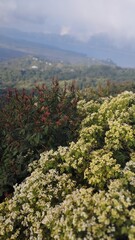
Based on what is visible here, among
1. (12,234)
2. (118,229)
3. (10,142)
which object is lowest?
(12,234)

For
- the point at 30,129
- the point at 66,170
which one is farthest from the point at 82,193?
the point at 30,129

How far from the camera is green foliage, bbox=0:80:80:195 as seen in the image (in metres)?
13.4

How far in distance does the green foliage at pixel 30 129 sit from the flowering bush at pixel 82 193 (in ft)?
2.99

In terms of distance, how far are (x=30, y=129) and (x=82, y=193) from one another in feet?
19.6

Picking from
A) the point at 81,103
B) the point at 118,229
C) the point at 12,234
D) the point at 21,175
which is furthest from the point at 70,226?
the point at 81,103

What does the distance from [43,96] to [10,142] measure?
10.3 feet

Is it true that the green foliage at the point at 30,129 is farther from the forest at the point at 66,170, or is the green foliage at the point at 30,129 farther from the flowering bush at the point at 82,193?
the flowering bush at the point at 82,193

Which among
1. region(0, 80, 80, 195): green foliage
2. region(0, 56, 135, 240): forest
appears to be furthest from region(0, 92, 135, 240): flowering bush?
region(0, 80, 80, 195): green foliage

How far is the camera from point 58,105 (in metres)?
15.0

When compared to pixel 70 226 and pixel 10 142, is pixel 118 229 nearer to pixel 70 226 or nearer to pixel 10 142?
pixel 70 226

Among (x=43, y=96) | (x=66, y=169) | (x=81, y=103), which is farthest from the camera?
(x=81, y=103)

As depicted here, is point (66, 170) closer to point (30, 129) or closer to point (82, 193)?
point (82, 193)

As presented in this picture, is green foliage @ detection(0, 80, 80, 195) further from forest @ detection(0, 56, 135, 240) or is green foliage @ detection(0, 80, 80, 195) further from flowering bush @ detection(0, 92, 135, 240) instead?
flowering bush @ detection(0, 92, 135, 240)

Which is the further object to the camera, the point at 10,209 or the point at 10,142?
the point at 10,142
